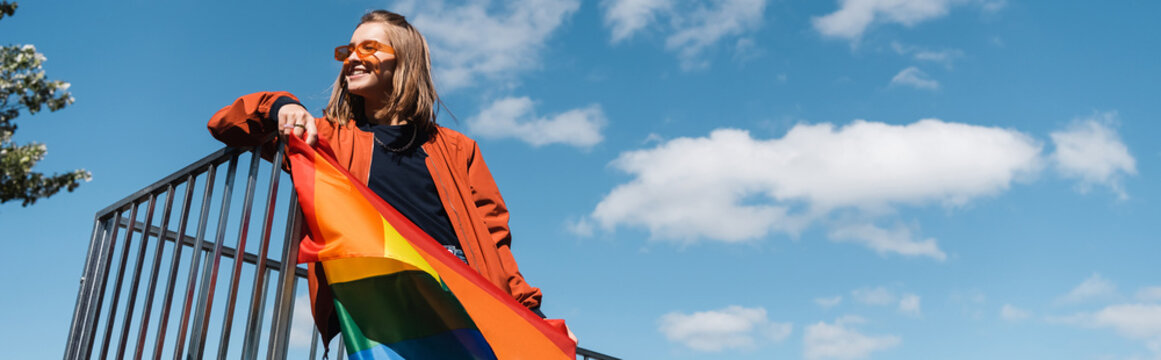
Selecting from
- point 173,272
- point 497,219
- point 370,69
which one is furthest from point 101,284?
point 497,219

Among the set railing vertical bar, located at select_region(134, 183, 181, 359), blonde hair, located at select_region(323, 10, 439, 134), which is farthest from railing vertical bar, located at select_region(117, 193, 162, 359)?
blonde hair, located at select_region(323, 10, 439, 134)

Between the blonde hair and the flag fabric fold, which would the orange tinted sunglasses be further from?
the flag fabric fold

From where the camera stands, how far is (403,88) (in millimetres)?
2947

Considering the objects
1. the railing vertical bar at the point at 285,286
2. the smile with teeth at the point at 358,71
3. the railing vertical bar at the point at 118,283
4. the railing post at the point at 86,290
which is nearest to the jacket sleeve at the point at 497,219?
the smile with teeth at the point at 358,71

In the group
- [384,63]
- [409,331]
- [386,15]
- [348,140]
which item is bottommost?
[409,331]

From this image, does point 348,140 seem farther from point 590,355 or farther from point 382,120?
point 590,355

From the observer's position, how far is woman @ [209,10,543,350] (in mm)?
2434

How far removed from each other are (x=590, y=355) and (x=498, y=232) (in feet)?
7.18

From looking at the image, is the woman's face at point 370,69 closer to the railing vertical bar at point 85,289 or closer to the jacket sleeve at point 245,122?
the jacket sleeve at point 245,122

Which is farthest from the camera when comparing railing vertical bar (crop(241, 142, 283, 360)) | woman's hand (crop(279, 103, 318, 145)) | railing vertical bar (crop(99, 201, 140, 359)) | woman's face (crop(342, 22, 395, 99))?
woman's face (crop(342, 22, 395, 99))

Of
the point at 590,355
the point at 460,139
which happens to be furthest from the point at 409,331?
the point at 590,355

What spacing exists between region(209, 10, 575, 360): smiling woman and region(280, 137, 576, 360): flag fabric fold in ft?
0.06

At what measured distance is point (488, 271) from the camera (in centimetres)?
260

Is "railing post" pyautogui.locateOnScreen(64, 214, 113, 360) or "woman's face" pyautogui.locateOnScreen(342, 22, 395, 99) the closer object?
"railing post" pyautogui.locateOnScreen(64, 214, 113, 360)
